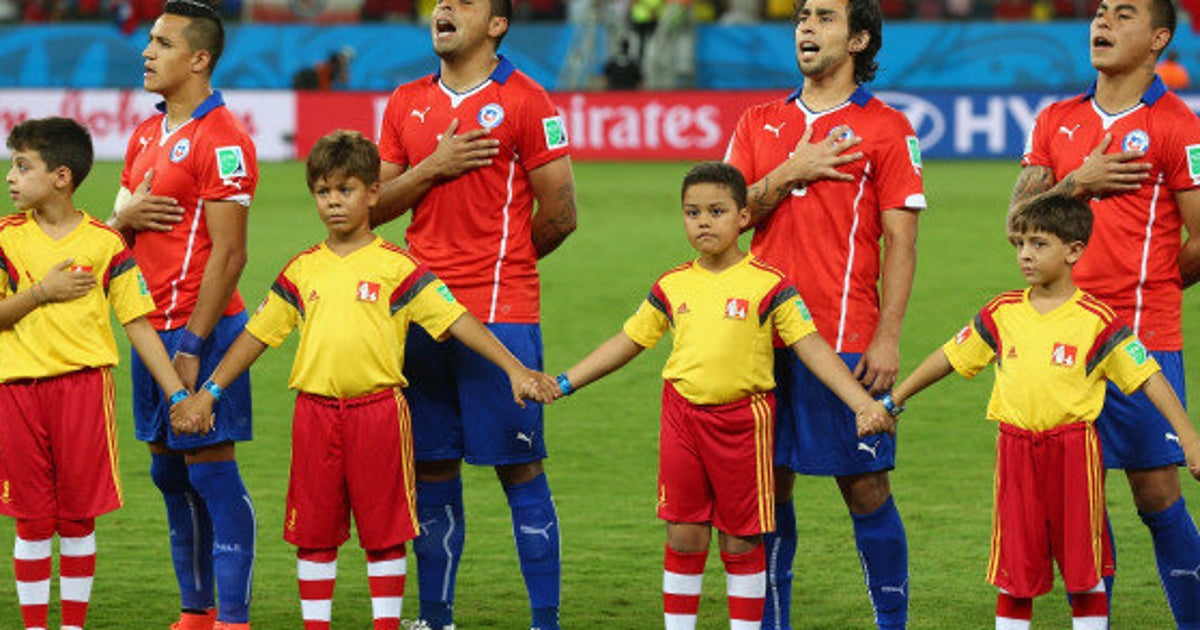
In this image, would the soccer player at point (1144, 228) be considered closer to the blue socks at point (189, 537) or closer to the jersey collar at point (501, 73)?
the jersey collar at point (501, 73)

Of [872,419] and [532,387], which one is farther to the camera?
[532,387]

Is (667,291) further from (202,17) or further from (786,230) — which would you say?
(202,17)

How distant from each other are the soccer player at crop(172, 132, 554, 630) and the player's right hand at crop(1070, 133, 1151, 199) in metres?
1.97

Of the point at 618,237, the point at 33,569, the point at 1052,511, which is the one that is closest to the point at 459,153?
the point at 33,569

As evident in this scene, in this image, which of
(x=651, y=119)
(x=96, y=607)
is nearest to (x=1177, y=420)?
(x=96, y=607)

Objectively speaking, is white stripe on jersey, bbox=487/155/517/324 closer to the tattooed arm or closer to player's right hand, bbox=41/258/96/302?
the tattooed arm

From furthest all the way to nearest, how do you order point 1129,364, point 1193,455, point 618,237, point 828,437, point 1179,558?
point 618,237 < point 1179,558 < point 828,437 < point 1129,364 < point 1193,455

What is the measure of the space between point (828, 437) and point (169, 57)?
2.71 meters

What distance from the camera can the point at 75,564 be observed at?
22.4 ft

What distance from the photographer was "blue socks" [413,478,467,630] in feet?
23.9

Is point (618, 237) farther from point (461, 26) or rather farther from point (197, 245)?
point (197, 245)

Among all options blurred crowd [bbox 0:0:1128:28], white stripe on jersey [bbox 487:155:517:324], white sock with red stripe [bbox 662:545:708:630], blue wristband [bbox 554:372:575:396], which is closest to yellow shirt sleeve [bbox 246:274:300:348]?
white stripe on jersey [bbox 487:155:517:324]

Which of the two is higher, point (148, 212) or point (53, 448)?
point (148, 212)

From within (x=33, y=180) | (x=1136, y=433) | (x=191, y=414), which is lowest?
(x=1136, y=433)
